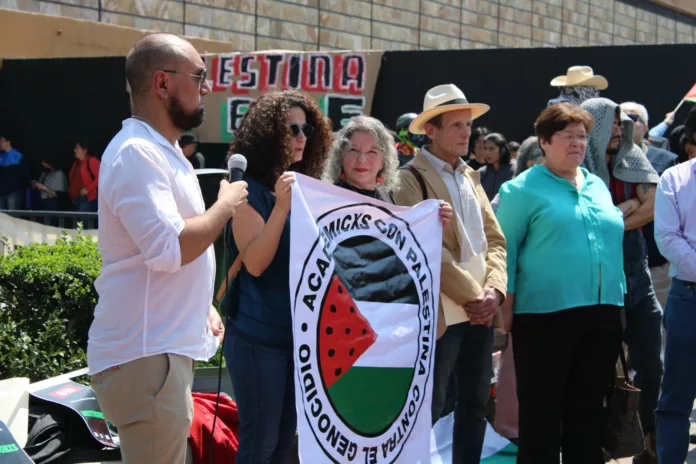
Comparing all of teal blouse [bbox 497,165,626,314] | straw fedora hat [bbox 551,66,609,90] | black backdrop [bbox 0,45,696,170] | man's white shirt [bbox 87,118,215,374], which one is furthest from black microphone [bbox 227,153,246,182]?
black backdrop [bbox 0,45,696,170]

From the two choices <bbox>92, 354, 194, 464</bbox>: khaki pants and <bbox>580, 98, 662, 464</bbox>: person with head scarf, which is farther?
<bbox>580, 98, 662, 464</bbox>: person with head scarf

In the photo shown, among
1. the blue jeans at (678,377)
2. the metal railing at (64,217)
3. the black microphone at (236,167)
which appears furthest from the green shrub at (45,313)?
the metal railing at (64,217)

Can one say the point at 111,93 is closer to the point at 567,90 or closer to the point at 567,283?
the point at 567,90

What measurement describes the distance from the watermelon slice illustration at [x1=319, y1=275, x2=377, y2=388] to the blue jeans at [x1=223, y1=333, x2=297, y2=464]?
0.16 meters

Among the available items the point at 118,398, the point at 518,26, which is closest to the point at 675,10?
the point at 518,26

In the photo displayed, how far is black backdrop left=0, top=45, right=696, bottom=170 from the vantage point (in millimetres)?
12586

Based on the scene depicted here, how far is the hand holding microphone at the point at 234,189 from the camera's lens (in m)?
3.15

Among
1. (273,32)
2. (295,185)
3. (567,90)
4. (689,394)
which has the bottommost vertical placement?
(689,394)

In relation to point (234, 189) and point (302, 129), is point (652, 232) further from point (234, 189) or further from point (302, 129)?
point (234, 189)

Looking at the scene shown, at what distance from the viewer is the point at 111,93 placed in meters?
16.8

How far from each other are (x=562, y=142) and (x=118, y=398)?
9.25ft

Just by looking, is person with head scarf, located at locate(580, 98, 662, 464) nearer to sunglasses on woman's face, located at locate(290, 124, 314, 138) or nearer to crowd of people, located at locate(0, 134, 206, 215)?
sunglasses on woman's face, located at locate(290, 124, 314, 138)

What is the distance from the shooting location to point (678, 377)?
193 inches

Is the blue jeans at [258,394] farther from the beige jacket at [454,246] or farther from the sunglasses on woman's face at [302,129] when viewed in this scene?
the beige jacket at [454,246]
